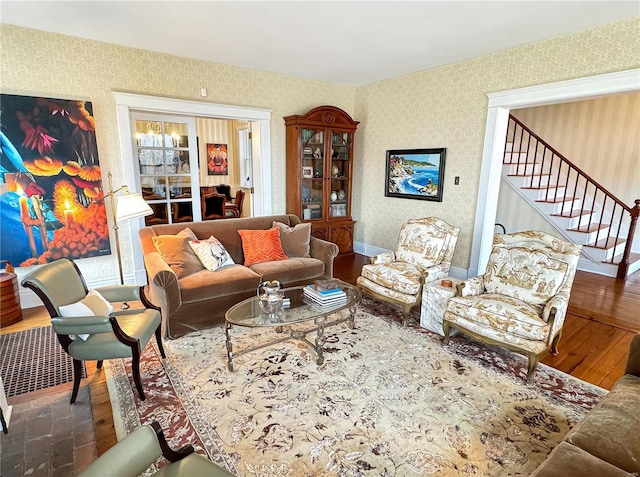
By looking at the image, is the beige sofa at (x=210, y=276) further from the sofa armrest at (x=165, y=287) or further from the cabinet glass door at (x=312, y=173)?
the cabinet glass door at (x=312, y=173)

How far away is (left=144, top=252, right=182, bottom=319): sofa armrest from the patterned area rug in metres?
0.71

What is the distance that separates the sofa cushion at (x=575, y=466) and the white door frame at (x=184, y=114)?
4.27m

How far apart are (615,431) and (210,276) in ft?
9.54

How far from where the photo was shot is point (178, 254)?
3.28 meters

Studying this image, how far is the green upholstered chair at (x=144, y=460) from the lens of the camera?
1069mm

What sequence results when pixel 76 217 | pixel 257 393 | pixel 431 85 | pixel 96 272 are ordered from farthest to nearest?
pixel 431 85 → pixel 96 272 → pixel 76 217 → pixel 257 393

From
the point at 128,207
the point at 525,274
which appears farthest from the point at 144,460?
the point at 525,274

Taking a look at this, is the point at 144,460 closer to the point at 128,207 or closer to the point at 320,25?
the point at 128,207

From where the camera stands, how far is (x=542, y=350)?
7.94ft

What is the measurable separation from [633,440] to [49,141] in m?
4.82

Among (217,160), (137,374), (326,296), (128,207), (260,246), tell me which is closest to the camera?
(137,374)

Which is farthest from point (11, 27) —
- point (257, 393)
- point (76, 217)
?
point (257, 393)

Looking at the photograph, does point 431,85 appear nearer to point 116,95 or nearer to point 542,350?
point 542,350

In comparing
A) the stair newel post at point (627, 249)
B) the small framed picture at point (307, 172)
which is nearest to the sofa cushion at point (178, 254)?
the small framed picture at point (307, 172)
